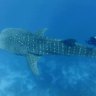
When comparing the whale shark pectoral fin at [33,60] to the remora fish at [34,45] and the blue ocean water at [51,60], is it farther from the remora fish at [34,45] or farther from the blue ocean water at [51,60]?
the blue ocean water at [51,60]

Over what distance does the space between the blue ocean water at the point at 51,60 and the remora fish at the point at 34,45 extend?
137 centimetres

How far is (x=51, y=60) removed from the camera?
524 cm

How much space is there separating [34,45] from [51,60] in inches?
70.6

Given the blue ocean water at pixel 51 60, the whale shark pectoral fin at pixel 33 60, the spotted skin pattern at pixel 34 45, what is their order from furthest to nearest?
the blue ocean water at pixel 51 60
the whale shark pectoral fin at pixel 33 60
the spotted skin pattern at pixel 34 45

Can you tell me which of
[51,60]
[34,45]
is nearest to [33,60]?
[34,45]

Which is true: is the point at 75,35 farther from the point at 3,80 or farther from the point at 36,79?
the point at 3,80

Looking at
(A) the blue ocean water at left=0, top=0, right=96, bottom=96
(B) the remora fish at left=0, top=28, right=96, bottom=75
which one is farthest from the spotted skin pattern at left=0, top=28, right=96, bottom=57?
(A) the blue ocean water at left=0, top=0, right=96, bottom=96

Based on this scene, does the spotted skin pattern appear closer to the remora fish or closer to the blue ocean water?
the remora fish

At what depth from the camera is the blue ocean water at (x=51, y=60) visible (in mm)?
4934

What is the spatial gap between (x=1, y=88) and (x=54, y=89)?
99cm

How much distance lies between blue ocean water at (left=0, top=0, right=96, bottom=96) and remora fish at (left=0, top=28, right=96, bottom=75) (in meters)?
1.37

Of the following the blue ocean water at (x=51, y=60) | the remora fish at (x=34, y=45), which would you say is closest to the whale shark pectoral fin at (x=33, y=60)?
the remora fish at (x=34, y=45)

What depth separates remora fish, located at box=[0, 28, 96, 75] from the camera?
3.45 m

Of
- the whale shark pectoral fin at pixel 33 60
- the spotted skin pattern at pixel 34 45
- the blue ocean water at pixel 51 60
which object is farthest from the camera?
the blue ocean water at pixel 51 60
